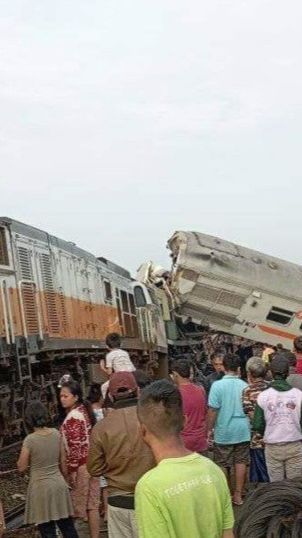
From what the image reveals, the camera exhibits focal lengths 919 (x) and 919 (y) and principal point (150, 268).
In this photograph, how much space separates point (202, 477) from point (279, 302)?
80.5 feet

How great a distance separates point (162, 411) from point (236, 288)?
23706 millimetres

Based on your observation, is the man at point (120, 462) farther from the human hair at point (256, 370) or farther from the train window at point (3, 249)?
the train window at point (3, 249)

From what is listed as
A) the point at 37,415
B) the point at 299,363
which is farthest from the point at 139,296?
the point at 37,415

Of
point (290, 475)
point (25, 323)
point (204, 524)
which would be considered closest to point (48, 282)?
point (25, 323)

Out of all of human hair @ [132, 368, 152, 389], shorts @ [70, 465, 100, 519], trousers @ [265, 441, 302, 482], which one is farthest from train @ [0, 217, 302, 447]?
trousers @ [265, 441, 302, 482]

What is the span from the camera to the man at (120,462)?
579cm

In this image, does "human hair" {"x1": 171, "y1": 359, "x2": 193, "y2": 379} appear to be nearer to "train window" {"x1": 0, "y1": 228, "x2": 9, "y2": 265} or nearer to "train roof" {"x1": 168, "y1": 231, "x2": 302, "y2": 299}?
"train window" {"x1": 0, "y1": 228, "x2": 9, "y2": 265}

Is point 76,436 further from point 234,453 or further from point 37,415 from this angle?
point 234,453

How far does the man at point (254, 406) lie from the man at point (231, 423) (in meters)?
0.48

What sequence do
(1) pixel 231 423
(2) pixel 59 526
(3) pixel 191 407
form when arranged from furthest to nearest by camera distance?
(1) pixel 231 423 → (3) pixel 191 407 → (2) pixel 59 526

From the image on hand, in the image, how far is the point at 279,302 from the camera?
92.1ft

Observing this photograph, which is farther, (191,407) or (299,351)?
(299,351)

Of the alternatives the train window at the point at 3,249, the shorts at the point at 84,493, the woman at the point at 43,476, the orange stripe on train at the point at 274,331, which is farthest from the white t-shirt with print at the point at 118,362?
the orange stripe on train at the point at 274,331

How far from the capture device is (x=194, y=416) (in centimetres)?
878
